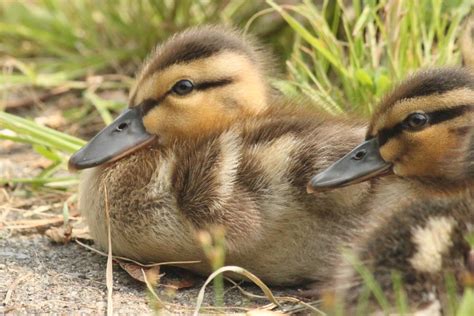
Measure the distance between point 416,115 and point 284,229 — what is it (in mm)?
387

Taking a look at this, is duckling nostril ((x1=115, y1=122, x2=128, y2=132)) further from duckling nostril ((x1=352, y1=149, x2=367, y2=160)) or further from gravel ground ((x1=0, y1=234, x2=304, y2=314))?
duckling nostril ((x1=352, y1=149, x2=367, y2=160))

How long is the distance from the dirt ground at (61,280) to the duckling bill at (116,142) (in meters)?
0.25

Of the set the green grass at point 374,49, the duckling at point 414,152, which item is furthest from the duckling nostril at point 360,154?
the green grass at point 374,49

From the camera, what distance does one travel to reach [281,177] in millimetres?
2295

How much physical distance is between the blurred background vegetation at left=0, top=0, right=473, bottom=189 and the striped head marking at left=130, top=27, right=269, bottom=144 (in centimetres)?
29

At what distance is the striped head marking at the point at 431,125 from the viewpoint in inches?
88.8

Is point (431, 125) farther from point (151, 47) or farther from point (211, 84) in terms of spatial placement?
point (151, 47)

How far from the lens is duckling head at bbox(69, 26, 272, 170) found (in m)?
2.58

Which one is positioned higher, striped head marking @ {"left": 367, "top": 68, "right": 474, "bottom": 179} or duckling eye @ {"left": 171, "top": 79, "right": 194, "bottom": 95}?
duckling eye @ {"left": 171, "top": 79, "right": 194, "bottom": 95}

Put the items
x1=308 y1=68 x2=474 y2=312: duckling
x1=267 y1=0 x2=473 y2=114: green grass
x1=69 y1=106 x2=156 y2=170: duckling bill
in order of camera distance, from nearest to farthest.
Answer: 1. x1=308 y1=68 x2=474 y2=312: duckling
2. x1=69 y1=106 x2=156 y2=170: duckling bill
3. x1=267 y1=0 x2=473 y2=114: green grass

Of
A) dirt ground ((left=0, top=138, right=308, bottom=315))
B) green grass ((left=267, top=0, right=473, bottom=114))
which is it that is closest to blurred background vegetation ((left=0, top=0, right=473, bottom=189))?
green grass ((left=267, top=0, right=473, bottom=114))

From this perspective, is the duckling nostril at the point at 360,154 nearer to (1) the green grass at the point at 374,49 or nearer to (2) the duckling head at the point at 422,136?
(2) the duckling head at the point at 422,136

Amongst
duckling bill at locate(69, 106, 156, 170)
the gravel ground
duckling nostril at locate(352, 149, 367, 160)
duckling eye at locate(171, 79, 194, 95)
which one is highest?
duckling eye at locate(171, 79, 194, 95)

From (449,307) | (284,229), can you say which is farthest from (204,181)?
(449,307)
